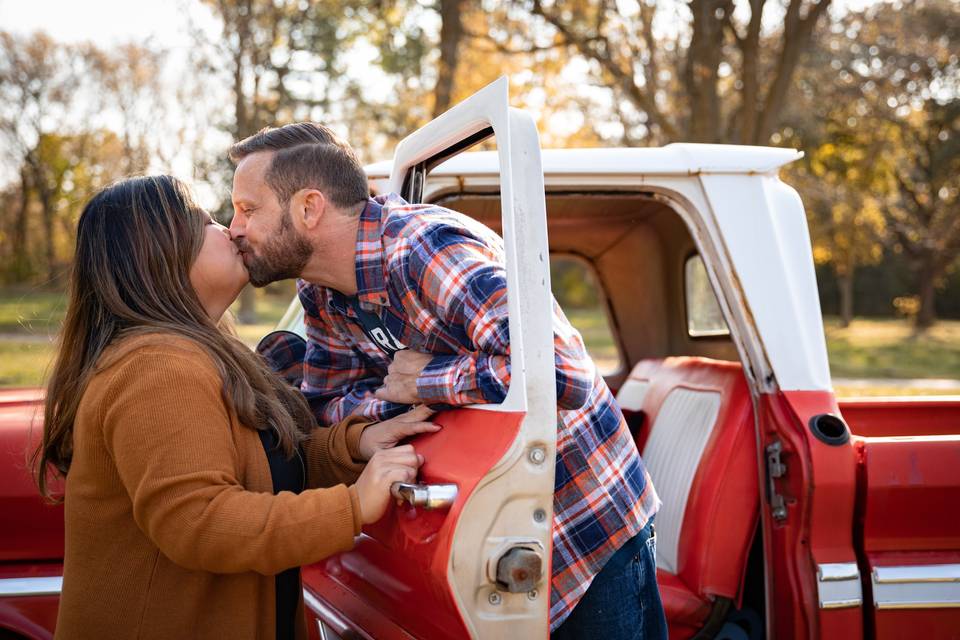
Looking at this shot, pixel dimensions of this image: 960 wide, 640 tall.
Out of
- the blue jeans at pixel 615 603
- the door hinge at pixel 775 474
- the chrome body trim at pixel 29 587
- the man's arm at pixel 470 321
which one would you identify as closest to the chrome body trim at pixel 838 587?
the door hinge at pixel 775 474

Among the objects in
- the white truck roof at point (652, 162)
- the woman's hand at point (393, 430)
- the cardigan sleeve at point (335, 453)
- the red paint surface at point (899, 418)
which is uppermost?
the white truck roof at point (652, 162)

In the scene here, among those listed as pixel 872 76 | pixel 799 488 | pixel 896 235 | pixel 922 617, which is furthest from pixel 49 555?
pixel 896 235

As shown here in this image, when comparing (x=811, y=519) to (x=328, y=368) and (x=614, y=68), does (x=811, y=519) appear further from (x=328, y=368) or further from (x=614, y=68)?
(x=614, y=68)

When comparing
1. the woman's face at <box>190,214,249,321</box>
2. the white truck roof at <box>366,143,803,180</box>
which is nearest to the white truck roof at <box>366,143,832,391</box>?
the white truck roof at <box>366,143,803,180</box>

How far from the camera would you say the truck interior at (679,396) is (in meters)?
3.08

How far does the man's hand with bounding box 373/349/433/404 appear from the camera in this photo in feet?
7.05

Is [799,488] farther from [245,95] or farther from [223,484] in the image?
[245,95]

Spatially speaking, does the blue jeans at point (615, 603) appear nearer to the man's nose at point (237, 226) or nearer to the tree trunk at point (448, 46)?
the man's nose at point (237, 226)

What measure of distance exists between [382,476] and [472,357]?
13.1 inches

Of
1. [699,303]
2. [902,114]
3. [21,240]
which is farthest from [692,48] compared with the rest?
[21,240]

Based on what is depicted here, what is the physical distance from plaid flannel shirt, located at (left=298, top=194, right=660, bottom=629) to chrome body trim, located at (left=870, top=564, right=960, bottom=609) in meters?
0.88

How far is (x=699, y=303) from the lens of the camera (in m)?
4.47

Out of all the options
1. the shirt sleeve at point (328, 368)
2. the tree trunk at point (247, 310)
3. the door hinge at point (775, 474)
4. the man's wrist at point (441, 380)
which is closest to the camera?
the man's wrist at point (441, 380)

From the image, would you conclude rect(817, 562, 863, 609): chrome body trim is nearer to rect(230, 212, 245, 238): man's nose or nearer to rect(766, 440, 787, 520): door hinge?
rect(766, 440, 787, 520): door hinge
